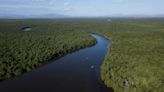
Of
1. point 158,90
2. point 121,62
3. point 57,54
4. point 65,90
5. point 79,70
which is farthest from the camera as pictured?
point 57,54

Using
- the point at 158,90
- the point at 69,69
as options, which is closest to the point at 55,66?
the point at 69,69

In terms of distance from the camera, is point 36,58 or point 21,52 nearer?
point 36,58

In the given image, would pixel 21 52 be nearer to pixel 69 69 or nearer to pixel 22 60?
pixel 22 60

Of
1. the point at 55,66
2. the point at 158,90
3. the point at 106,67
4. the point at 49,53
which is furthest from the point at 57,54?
the point at 158,90

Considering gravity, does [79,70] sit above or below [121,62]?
below

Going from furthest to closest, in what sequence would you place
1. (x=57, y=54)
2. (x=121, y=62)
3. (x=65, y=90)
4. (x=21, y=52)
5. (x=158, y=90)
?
(x=57, y=54), (x=21, y=52), (x=121, y=62), (x=65, y=90), (x=158, y=90)

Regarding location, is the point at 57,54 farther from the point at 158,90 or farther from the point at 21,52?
the point at 158,90
